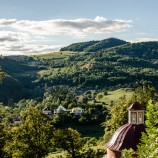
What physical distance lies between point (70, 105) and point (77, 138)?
109 meters

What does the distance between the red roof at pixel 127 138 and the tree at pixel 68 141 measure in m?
14.2

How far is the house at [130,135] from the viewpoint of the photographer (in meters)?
39.6

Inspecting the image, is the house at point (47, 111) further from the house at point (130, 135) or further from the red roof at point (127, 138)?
the red roof at point (127, 138)

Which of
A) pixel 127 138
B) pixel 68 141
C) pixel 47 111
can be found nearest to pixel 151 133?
pixel 127 138

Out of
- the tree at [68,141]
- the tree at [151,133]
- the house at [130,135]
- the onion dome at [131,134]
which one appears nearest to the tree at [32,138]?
the tree at [68,141]

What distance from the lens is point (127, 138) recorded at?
130 ft

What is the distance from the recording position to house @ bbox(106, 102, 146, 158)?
39.6 metres

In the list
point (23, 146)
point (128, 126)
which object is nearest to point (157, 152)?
point (128, 126)

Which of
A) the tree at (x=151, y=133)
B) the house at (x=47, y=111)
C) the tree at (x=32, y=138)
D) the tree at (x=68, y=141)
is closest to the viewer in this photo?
the tree at (x=151, y=133)

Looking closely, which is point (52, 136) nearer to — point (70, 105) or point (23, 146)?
point (23, 146)

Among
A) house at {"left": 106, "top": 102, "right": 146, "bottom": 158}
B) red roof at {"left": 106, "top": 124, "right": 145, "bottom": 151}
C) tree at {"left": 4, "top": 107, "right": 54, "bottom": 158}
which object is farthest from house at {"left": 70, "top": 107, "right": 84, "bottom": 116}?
red roof at {"left": 106, "top": 124, "right": 145, "bottom": 151}

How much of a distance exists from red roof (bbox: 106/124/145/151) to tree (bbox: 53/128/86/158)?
46.5 feet

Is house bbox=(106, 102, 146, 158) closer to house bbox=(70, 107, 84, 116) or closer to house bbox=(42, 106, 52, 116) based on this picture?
house bbox=(70, 107, 84, 116)

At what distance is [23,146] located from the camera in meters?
50.5
